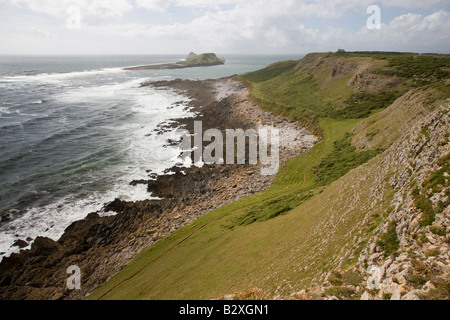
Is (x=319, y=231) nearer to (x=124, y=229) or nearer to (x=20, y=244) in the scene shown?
(x=124, y=229)

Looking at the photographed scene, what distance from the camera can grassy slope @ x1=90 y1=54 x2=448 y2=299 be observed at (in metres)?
13.0

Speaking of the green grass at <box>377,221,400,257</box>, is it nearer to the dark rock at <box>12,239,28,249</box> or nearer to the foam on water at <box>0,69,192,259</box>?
the foam on water at <box>0,69,192,259</box>

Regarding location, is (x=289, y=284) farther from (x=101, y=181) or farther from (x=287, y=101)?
(x=287, y=101)

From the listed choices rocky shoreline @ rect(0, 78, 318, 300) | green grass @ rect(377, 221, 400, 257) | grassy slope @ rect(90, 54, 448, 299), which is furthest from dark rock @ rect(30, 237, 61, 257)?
green grass @ rect(377, 221, 400, 257)

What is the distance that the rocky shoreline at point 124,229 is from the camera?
1922 centimetres

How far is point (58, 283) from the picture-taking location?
19156 millimetres

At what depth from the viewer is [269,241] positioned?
17.2m

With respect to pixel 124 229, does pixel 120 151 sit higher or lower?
higher

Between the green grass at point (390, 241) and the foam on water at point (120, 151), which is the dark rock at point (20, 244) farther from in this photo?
the green grass at point (390, 241)

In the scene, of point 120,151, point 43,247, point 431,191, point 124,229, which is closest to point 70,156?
point 120,151

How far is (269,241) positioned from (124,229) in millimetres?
15950

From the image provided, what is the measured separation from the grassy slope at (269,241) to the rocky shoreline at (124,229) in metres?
2.20

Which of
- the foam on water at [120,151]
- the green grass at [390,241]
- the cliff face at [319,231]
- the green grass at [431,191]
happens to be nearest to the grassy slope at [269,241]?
the cliff face at [319,231]

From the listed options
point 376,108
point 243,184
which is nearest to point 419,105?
point 376,108
